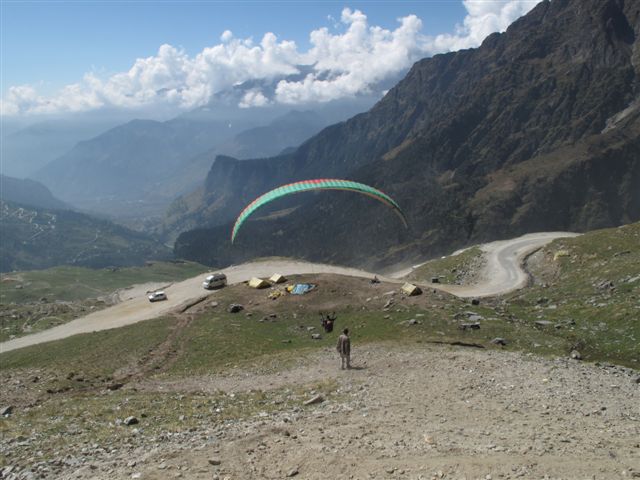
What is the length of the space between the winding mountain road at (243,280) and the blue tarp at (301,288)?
1079 centimetres

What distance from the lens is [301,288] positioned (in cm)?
4919

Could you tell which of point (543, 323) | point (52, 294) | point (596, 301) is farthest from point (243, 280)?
point (52, 294)

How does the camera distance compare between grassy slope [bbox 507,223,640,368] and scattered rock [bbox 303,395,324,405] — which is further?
grassy slope [bbox 507,223,640,368]

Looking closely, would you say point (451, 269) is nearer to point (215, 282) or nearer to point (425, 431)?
point (215, 282)

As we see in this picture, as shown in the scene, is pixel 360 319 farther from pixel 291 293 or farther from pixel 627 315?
pixel 627 315

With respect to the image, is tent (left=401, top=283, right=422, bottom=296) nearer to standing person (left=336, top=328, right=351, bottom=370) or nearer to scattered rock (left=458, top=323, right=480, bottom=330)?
scattered rock (left=458, top=323, right=480, bottom=330)

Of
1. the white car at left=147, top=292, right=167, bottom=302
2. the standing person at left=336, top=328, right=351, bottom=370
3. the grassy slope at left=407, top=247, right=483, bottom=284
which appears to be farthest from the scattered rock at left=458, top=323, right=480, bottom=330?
the white car at left=147, top=292, right=167, bottom=302

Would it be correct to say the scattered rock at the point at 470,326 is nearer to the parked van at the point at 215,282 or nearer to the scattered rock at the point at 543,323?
the scattered rock at the point at 543,323

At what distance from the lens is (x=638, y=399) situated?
21.5 m

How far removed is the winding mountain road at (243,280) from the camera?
58.7 meters

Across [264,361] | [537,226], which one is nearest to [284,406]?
[264,361]

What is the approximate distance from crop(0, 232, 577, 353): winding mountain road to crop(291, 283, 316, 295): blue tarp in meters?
10.8

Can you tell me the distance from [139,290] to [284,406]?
101m

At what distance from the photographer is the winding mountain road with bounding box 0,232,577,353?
58.7 metres
